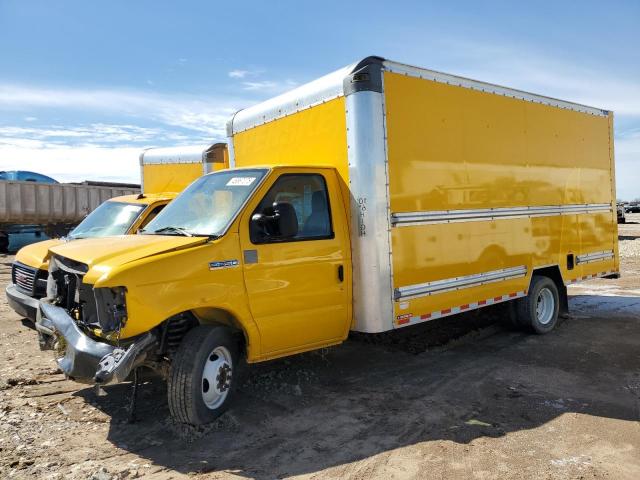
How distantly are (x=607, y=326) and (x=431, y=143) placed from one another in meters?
4.56

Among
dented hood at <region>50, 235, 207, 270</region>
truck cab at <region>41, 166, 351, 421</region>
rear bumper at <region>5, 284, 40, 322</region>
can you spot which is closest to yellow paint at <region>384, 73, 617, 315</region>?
truck cab at <region>41, 166, 351, 421</region>

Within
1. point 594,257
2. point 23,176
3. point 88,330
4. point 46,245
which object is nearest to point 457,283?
point 594,257

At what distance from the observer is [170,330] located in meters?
4.52

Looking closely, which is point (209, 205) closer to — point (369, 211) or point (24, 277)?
point (369, 211)

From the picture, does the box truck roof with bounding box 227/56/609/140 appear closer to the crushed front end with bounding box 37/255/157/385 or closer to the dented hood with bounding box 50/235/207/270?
the dented hood with bounding box 50/235/207/270

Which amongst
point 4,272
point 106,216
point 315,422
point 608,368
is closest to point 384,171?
point 315,422

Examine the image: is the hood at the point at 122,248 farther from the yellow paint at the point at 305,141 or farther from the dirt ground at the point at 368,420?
the dirt ground at the point at 368,420

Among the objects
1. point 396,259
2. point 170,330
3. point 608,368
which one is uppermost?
point 396,259

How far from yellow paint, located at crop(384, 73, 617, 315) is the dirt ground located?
0.93 metres

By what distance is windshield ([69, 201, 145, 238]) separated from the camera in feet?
26.2

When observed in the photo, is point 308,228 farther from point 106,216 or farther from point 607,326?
point 607,326

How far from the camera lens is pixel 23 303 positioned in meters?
6.99

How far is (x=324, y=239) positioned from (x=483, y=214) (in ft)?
7.46

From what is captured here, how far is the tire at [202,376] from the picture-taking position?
4.33 metres
